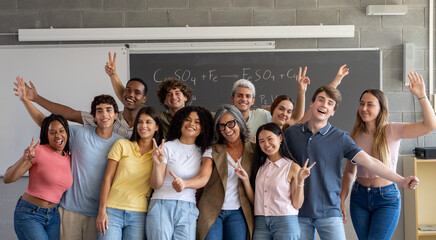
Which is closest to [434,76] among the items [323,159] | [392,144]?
[392,144]

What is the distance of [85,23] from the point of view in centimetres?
420

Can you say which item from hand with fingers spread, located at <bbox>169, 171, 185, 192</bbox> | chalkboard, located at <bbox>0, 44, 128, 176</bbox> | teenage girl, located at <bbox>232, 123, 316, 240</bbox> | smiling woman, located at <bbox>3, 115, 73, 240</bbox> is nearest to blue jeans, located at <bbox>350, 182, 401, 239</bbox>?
teenage girl, located at <bbox>232, 123, 316, 240</bbox>

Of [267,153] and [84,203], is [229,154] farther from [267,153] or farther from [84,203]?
[84,203]

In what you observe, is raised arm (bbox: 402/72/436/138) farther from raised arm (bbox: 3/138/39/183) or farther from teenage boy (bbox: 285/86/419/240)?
raised arm (bbox: 3/138/39/183)

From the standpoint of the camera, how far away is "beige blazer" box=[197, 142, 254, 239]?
238cm

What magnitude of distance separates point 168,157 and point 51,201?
0.75m

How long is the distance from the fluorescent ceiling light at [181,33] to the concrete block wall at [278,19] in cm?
10

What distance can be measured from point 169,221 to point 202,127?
0.58 metres

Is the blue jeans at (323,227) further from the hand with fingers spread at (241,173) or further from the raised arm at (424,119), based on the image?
the raised arm at (424,119)

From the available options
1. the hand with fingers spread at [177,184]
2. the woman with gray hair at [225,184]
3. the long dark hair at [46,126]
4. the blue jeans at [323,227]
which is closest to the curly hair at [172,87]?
the woman with gray hair at [225,184]

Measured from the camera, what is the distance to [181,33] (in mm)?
4113

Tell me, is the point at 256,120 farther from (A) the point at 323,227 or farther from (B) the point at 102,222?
(B) the point at 102,222

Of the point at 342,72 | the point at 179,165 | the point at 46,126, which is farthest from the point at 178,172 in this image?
the point at 342,72

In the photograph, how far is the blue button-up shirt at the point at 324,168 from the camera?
2.36 metres
